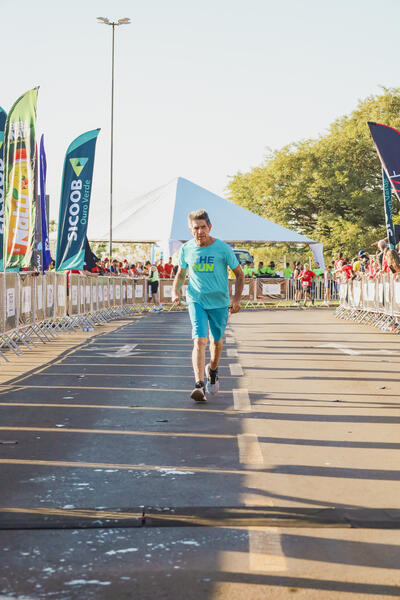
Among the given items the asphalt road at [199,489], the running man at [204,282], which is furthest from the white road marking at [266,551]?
the running man at [204,282]

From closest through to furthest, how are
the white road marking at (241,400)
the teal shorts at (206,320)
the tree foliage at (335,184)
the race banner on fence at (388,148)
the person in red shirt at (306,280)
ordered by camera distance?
the white road marking at (241,400) → the teal shorts at (206,320) → the race banner on fence at (388,148) → the person in red shirt at (306,280) → the tree foliage at (335,184)

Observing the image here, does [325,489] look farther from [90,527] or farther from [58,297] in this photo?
[58,297]

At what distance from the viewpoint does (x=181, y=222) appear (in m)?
43.8

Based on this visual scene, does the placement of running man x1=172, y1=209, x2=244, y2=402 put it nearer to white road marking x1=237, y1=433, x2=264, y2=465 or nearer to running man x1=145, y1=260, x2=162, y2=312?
white road marking x1=237, y1=433, x2=264, y2=465

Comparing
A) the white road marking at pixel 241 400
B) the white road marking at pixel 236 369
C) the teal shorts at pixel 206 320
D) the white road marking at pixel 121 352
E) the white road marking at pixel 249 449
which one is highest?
the teal shorts at pixel 206 320

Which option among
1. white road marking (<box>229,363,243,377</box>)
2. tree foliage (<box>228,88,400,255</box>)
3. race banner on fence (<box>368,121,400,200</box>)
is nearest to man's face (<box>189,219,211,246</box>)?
white road marking (<box>229,363,243,377</box>)

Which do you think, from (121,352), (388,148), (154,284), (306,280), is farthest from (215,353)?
(306,280)

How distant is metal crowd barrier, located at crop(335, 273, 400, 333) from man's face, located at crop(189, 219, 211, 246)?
11067mm

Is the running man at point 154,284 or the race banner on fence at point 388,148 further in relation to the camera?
the running man at point 154,284

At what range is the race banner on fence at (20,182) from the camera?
16891 mm

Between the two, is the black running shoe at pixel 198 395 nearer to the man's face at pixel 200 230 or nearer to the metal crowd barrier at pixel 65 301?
the man's face at pixel 200 230

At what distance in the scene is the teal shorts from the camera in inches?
361

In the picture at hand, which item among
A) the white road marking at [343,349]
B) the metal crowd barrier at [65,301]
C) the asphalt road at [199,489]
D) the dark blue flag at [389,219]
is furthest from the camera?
the dark blue flag at [389,219]

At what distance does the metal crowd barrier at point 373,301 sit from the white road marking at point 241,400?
10.5 meters
